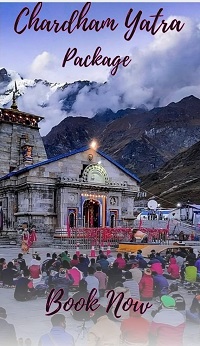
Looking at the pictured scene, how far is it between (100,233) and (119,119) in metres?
13.8

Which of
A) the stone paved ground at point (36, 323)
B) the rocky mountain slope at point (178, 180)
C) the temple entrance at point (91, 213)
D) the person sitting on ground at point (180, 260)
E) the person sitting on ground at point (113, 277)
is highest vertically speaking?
the rocky mountain slope at point (178, 180)

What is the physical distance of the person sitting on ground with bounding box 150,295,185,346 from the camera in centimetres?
557

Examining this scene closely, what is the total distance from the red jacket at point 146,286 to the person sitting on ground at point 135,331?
354cm

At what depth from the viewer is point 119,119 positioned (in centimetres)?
1104

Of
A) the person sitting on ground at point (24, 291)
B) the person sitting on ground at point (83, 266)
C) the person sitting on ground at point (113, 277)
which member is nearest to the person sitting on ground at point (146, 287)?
the person sitting on ground at point (113, 277)

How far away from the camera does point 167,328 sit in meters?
5.65

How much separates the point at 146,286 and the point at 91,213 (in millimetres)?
18912

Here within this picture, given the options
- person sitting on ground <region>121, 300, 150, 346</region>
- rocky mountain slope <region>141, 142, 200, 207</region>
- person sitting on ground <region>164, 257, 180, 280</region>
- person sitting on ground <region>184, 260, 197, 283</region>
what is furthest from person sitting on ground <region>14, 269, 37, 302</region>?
rocky mountain slope <region>141, 142, 200, 207</region>

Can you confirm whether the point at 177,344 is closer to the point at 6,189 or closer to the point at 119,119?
the point at 119,119

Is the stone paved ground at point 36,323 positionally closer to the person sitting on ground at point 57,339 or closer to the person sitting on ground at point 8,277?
the person sitting on ground at point 57,339

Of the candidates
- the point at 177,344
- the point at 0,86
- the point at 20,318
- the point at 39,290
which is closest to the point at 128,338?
the point at 177,344

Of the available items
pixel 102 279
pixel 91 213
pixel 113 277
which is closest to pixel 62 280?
pixel 102 279

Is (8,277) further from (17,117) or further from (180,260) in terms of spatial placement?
(17,117)

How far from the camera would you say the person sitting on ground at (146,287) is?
9230 mm
